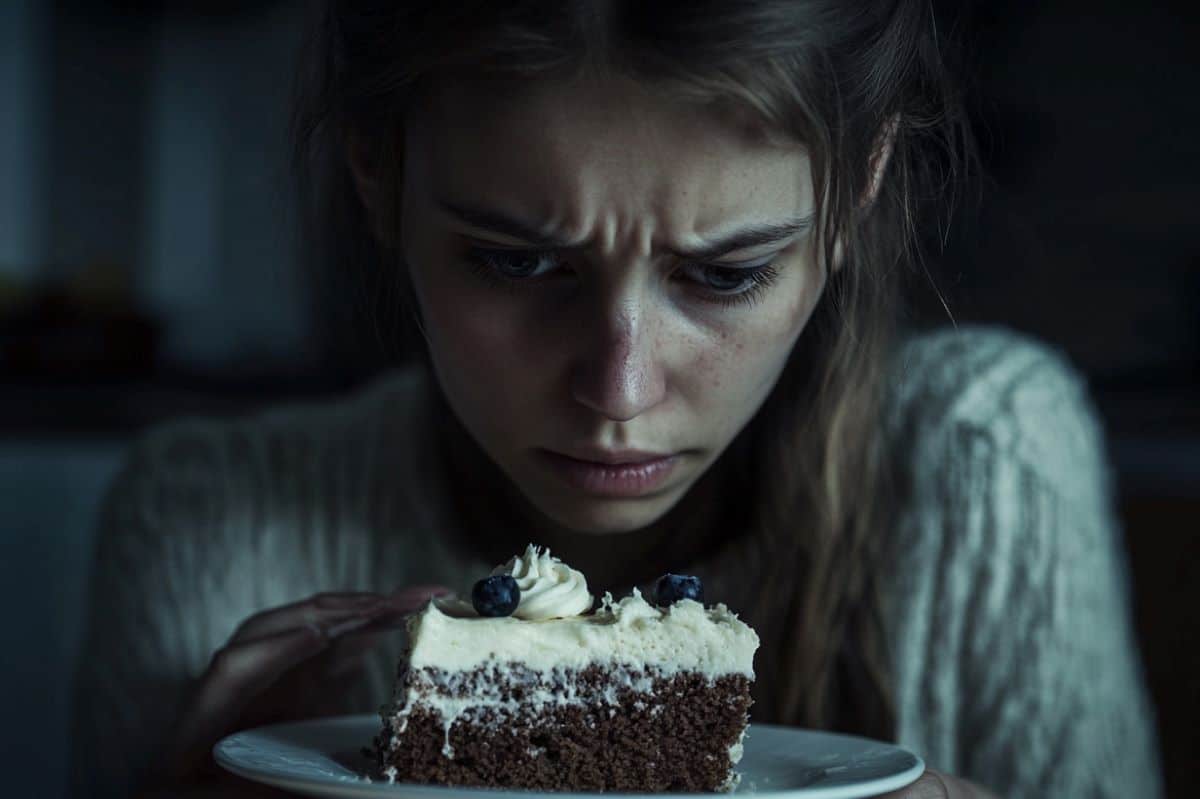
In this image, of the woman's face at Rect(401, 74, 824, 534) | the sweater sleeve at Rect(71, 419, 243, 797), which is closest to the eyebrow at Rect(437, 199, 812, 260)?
the woman's face at Rect(401, 74, 824, 534)

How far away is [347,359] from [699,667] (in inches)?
109

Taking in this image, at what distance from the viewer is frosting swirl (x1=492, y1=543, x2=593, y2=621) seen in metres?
1.21

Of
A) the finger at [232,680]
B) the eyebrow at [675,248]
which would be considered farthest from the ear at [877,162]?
the finger at [232,680]

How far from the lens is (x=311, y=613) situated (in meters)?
1.36

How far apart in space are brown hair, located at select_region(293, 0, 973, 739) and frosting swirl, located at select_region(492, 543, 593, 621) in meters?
0.36

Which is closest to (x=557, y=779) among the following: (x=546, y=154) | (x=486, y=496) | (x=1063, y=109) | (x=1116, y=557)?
(x=546, y=154)

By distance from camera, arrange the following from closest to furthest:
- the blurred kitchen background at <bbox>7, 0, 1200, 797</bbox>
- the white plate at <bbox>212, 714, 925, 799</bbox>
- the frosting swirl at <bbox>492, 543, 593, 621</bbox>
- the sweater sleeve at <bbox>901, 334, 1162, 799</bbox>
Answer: the white plate at <bbox>212, 714, 925, 799</bbox> < the frosting swirl at <bbox>492, 543, 593, 621</bbox> < the sweater sleeve at <bbox>901, 334, 1162, 799</bbox> < the blurred kitchen background at <bbox>7, 0, 1200, 797</bbox>

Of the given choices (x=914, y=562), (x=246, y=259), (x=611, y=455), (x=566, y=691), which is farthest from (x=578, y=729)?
(x=246, y=259)

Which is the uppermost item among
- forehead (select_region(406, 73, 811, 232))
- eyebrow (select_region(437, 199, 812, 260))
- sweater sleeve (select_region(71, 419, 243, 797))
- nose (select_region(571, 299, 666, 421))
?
forehead (select_region(406, 73, 811, 232))

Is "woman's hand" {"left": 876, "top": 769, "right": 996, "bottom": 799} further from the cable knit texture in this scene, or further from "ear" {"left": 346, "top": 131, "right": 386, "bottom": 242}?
"ear" {"left": 346, "top": 131, "right": 386, "bottom": 242}

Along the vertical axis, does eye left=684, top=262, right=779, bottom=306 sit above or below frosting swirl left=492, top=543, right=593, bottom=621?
above

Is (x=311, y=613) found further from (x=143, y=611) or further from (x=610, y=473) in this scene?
(x=143, y=611)

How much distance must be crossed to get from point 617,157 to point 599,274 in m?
0.10

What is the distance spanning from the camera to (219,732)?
140 cm
